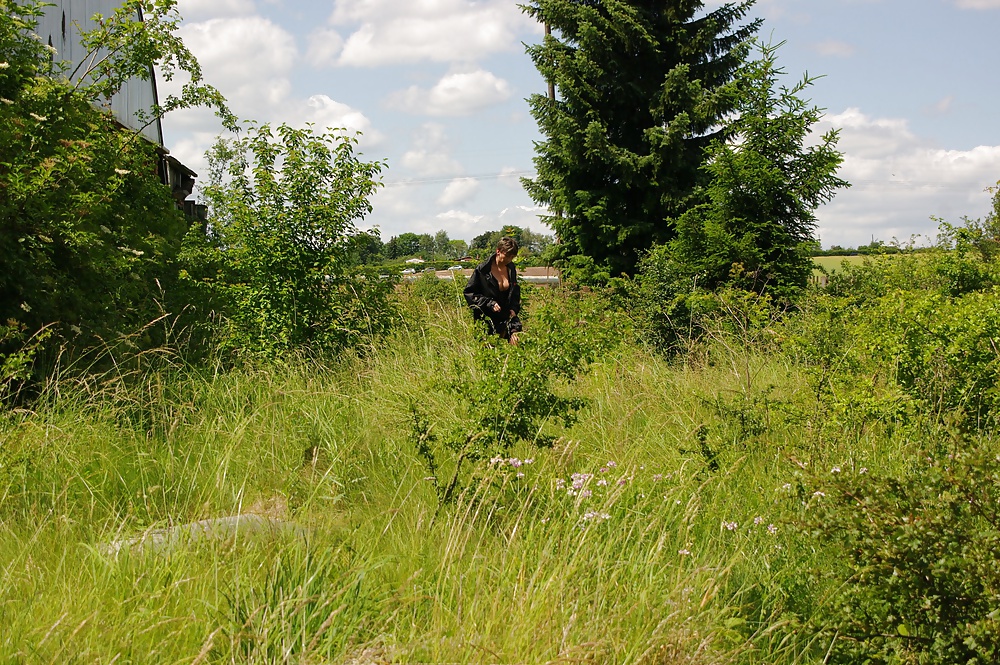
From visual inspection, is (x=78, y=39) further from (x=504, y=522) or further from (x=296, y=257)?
(x=504, y=522)

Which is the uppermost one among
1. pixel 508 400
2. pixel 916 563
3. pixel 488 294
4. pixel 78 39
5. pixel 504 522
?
pixel 78 39

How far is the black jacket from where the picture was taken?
326 inches

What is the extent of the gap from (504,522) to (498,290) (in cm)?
469

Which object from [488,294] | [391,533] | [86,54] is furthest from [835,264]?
[391,533]

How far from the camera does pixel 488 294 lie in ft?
27.3

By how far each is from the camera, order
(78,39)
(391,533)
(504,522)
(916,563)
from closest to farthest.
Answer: (916,563) → (391,533) → (504,522) → (78,39)

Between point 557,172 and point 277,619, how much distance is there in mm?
14638

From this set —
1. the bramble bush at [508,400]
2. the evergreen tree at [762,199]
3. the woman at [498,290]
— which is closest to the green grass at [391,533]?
the bramble bush at [508,400]

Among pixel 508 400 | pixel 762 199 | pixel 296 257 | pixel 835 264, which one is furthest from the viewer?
pixel 835 264

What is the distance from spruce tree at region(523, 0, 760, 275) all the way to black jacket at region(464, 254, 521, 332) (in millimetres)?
7580

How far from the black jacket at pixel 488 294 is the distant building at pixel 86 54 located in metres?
4.14

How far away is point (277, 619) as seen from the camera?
2.82 m

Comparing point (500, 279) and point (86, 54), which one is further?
point (86, 54)

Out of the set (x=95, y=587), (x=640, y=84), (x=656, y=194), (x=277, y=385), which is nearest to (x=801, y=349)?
(x=277, y=385)
